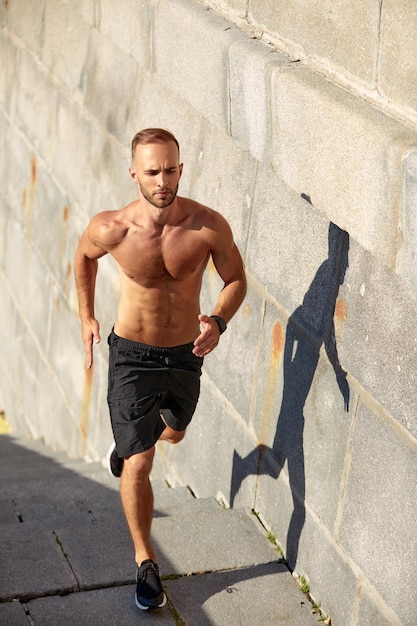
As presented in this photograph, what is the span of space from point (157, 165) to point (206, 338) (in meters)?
0.68

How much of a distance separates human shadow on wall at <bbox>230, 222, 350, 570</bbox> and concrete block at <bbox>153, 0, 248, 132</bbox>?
0.98 metres

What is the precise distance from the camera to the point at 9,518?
5.62m

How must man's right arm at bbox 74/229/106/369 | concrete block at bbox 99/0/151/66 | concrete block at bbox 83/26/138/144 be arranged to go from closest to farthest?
man's right arm at bbox 74/229/106/369 → concrete block at bbox 99/0/151/66 → concrete block at bbox 83/26/138/144

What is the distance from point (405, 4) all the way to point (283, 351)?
5.69 ft

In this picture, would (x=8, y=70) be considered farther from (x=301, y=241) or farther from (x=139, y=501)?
(x=139, y=501)

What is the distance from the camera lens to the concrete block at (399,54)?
3.47m

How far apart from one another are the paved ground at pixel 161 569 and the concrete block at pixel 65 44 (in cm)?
319

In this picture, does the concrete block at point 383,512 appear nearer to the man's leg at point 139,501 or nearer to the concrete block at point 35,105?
the man's leg at point 139,501

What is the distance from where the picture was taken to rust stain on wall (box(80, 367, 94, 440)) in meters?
7.52

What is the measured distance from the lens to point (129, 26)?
5.96 m

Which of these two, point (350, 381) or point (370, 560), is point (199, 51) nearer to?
point (350, 381)

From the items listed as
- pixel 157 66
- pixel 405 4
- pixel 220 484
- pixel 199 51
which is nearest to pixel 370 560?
pixel 220 484

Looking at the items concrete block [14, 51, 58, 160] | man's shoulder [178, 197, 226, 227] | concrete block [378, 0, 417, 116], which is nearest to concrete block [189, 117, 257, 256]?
man's shoulder [178, 197, 226, 227]

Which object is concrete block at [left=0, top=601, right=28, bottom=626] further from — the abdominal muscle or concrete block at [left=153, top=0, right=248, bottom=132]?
concrete block at [left=153, top=0, right=248, bottom=132]
